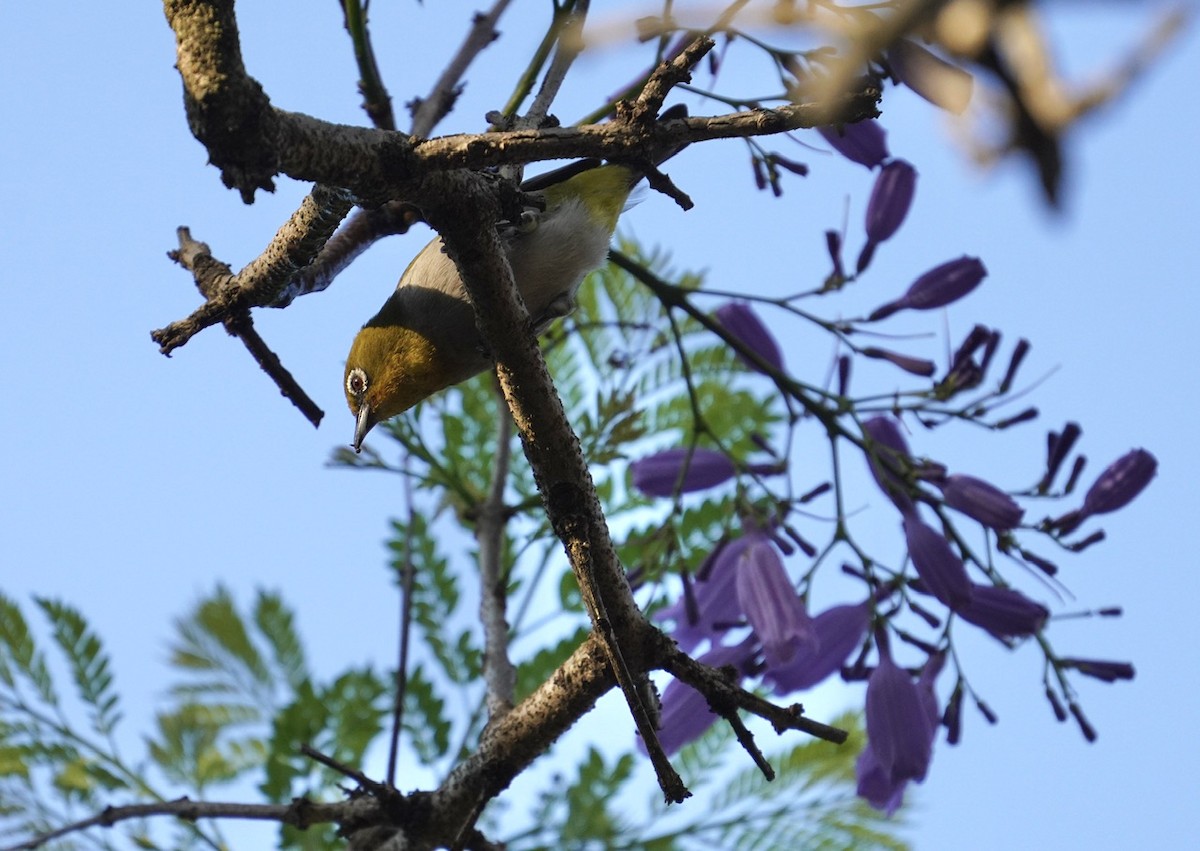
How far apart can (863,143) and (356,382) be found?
55.9 inches

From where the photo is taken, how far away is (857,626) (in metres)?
2.51

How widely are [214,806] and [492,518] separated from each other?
3.49 feet

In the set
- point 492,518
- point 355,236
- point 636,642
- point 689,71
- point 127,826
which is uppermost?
point 355,236

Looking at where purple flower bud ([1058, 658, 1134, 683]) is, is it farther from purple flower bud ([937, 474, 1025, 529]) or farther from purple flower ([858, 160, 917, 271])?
purple flower ([858, 160, 917, 271])

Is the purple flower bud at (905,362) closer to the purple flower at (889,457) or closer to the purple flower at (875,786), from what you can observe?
the purple flower at (889,457)

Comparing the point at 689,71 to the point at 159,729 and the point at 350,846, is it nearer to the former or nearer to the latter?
the point at 350,846

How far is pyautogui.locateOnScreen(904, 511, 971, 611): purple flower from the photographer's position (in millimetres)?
2363

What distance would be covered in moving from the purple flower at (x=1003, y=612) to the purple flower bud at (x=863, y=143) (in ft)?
3.05

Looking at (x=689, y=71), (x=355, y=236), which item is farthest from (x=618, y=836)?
(x=689, y=71)

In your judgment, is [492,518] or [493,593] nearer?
[493,593]

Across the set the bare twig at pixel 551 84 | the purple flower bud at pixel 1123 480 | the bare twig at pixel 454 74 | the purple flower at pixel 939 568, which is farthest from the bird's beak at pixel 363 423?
the purple flower bud at pixel 1123 480

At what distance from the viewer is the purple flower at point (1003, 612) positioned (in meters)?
2.41

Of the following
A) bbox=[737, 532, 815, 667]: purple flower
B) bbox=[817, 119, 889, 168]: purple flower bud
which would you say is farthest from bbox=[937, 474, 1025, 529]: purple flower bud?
bbox=[817, 119, 889, 168]: purple flower bud

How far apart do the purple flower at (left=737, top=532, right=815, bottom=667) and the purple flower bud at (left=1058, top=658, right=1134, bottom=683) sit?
56cm
